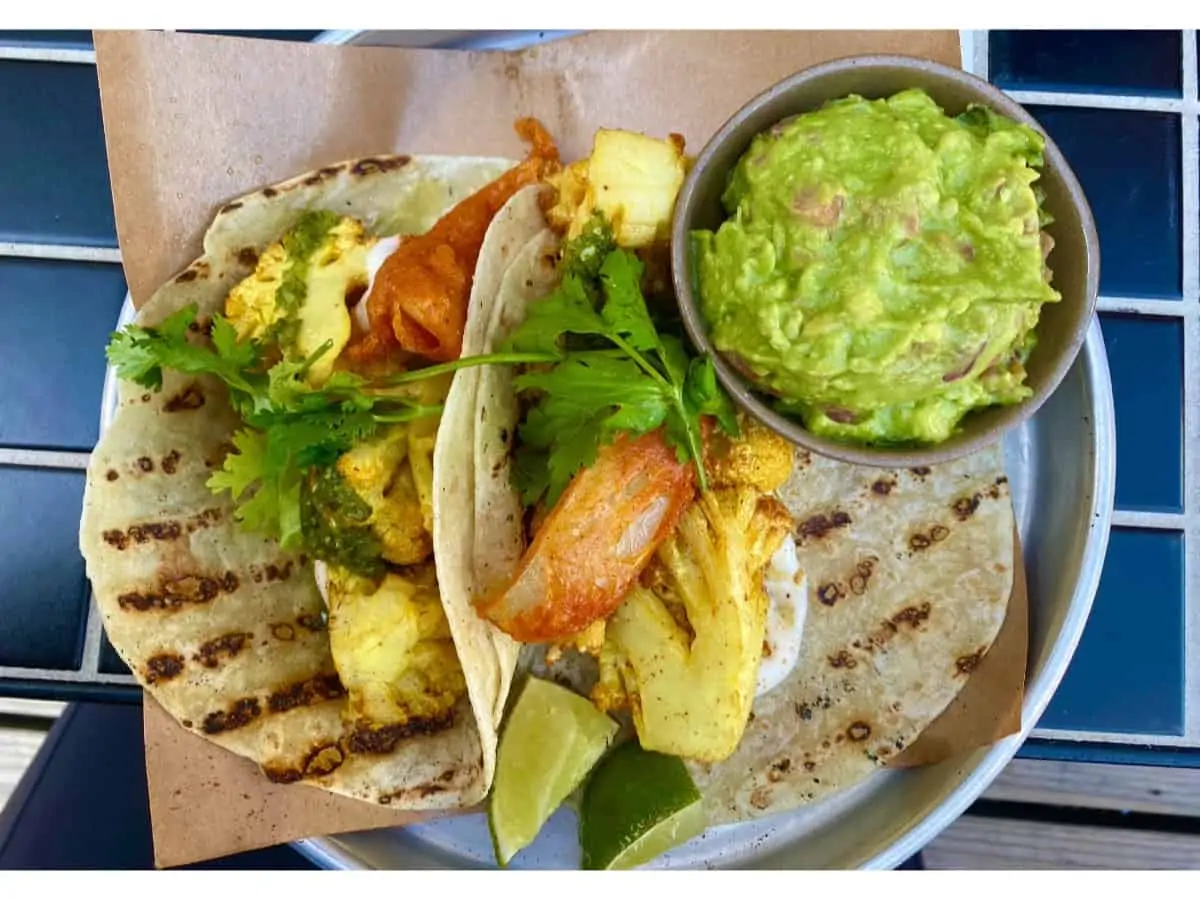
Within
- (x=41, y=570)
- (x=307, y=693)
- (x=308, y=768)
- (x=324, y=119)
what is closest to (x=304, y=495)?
(x=307, y=693)

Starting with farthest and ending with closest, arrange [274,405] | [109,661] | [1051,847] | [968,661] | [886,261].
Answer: [1051,847]
[109,661]
[968,661]
[274,405]
[886,261]

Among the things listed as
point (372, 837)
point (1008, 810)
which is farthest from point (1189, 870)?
point (372, 837)

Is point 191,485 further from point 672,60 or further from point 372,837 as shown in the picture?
point 672,60

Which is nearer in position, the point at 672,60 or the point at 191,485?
the point at 191,485

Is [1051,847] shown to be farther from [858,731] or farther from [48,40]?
[48,40]

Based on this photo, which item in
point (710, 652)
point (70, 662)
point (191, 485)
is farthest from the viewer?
point (70, 662)

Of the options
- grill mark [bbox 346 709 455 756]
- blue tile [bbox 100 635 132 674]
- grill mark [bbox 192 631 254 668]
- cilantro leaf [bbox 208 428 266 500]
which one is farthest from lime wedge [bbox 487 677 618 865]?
blue tile [bbox 100 635 132 674]
